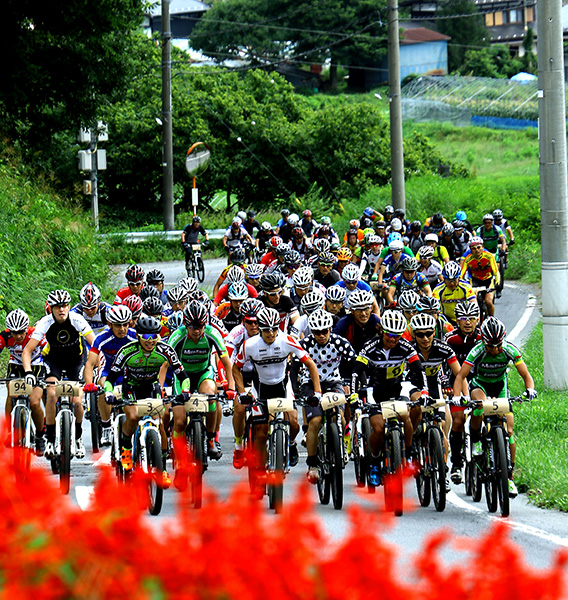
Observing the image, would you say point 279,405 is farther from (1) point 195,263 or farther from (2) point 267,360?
(1) point 195,263

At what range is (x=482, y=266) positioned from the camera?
2053 centimetres

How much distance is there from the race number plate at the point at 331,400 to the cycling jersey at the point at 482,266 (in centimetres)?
1039

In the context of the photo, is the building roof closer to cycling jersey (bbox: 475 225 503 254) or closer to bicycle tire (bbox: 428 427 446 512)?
cycling jersey (bbox: 475 225 503 254)

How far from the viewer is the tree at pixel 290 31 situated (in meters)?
78.2

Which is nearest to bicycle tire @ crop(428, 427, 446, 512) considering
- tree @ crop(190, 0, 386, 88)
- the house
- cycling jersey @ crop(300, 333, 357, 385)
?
cycling jersey @ crop(300, 333, 357, 385)

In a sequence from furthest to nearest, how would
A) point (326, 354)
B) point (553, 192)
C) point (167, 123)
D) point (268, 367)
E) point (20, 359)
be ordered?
point (167, 123), point (553, 192), point (20, 359), point (326, 354), point (268, 367)

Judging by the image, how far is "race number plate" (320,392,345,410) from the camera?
1044 centimetres

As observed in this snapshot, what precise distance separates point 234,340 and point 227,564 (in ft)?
29.7

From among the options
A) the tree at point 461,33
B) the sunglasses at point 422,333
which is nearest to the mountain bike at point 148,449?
the sunglasses at point 422,333

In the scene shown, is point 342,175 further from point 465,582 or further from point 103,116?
point 465,582

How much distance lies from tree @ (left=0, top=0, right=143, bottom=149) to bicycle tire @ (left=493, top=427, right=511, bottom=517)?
1734 cm

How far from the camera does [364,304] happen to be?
1191cm

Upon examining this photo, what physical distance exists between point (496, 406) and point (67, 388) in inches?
175

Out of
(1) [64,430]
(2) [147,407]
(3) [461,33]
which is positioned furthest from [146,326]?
(3) [461,33]
